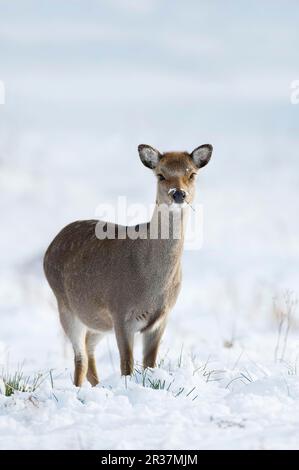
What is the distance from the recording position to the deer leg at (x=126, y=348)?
8195mm

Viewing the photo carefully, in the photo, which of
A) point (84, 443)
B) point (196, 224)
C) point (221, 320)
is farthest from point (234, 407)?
point (221, 320)

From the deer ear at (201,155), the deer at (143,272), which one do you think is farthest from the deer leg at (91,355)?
the deer ear at (201,155)

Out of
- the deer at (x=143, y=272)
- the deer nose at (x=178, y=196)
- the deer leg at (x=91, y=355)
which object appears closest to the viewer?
the deer nose at (x=178, y=196)

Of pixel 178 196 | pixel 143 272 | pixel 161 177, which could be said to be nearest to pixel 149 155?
pixel 161 177

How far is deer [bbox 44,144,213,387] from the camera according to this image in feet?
27.1

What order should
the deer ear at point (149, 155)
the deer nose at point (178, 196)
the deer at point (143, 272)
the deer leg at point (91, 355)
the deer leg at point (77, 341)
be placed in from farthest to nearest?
the deer leg at point (91, 355)
the deer leg at point (77, 341)
the deer ear at point (149, 155)
the deer at point (143, 272)
the deer nose at point (178, 196)

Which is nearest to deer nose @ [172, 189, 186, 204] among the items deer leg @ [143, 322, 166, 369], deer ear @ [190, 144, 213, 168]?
deer ear @ [190, 144, 213, 168]

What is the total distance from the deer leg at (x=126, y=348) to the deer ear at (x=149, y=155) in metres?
1.53

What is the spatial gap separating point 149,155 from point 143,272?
1.10 metres

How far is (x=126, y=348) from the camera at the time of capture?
27.0 feet

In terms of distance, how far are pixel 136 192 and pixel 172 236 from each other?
20425mm

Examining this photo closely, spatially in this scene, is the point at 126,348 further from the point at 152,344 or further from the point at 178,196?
the point at 178,196

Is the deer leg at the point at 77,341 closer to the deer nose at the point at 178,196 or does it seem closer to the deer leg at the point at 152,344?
the deer leg at the point at 152,344

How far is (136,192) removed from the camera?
28.8 meters
